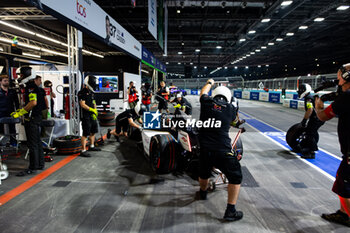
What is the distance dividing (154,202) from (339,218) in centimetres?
246

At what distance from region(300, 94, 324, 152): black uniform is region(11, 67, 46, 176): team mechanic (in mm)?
5954

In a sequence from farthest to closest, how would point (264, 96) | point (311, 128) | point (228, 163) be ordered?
point (264, 96)
point (311, 128)
point (228, 163)

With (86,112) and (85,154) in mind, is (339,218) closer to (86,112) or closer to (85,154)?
(85,154)

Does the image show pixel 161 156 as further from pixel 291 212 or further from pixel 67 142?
pixel 67 142

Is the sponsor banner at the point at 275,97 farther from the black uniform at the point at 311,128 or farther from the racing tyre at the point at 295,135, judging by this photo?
the black uniform at the point at 311,128

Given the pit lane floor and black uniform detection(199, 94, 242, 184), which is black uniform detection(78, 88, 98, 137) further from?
black uniform detection(199, 94, 242, 184)

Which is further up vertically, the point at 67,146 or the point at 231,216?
the point at 67,146

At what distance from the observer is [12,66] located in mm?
6922

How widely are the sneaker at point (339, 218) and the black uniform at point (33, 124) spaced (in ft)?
16.4

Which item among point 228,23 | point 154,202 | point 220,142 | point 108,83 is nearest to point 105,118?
point 108,83

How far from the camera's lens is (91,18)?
21.4 ft

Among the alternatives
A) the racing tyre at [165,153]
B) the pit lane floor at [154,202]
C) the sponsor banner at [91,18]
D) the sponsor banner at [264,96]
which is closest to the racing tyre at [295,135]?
the pit lane floor at [154,202]

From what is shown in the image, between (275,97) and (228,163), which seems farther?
(275,97)

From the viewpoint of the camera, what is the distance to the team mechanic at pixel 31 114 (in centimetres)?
408
